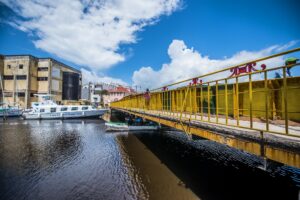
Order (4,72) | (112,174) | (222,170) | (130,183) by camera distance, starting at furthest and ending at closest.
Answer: (4,72), (222,170), (112,174), (130,183)

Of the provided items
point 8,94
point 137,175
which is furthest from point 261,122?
point 8,94

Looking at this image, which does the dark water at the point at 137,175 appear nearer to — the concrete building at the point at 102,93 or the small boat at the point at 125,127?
the small boat at the point at 125,127

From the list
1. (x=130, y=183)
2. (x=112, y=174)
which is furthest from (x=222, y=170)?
(x=112, y=174)

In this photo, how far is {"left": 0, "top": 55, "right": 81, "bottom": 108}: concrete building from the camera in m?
51.9

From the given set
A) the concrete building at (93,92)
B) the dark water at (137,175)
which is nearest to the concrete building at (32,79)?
the concrete building at (93,92)

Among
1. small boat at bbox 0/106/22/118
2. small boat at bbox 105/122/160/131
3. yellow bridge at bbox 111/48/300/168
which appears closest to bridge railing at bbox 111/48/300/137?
yellow bridge at bbox 111/48/300/168

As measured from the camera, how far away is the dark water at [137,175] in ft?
23.9

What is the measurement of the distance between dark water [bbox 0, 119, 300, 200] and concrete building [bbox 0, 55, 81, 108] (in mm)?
47468

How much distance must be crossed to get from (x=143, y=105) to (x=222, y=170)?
8.26 m

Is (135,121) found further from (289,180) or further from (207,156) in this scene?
(289,180)

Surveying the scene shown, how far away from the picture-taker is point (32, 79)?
5394 cm

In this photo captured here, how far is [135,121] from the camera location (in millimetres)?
24000

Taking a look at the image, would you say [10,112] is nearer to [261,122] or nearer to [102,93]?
[102,93]

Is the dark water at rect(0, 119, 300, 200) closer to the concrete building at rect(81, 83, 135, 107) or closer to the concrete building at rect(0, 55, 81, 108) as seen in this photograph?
the concrete building at rect(0, 55, 81, 108)
